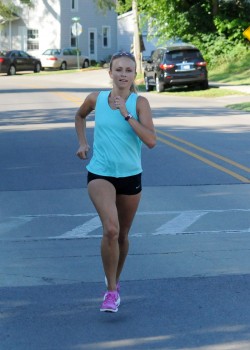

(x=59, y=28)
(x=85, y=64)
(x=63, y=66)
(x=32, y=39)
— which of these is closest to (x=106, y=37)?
(x=59, y=28)

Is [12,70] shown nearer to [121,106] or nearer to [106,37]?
[106,37]

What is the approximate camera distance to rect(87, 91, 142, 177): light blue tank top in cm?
651

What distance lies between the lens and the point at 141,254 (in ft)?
29.2

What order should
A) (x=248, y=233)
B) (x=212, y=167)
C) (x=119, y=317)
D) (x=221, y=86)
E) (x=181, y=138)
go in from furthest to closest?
(x=221, y=86)
(x=181, y=138)
(x=212, y=167)
(x=248, y=233)
(x=119, y=317)

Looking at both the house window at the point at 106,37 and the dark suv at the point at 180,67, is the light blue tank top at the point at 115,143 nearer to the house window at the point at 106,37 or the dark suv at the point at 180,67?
the dark suv at the point at 180,67

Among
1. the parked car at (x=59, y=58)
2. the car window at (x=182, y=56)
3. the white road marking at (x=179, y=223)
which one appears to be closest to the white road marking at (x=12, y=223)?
the white road marking at (x=179, y=223)

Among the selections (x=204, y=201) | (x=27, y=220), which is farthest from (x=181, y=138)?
(x=27, y=220)

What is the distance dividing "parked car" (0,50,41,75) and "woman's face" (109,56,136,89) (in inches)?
2231

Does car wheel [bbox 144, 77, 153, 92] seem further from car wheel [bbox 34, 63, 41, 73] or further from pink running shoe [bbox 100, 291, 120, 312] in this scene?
pink running shoe [bbox 100, 291, 120, 312]

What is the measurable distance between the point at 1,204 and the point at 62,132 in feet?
30.7

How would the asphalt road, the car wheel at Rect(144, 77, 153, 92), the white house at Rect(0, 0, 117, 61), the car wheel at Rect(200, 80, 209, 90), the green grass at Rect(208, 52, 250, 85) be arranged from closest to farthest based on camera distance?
1. the asphalt road
2. the car wheel at Rect(200, 80, 209, 90)
3. the car wheel at Rect(144, 77, 153, 92)
4. the green grass at Rect(208, 52, 250, 85)
5. the white house at Rect(0, 0, 117, 61)

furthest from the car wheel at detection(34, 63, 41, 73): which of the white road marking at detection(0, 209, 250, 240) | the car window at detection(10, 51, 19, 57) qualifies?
the white road marking at detection(0, 209, 250, 240)

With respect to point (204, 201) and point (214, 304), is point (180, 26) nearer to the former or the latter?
point (204, 201)

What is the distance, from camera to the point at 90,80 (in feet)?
173
